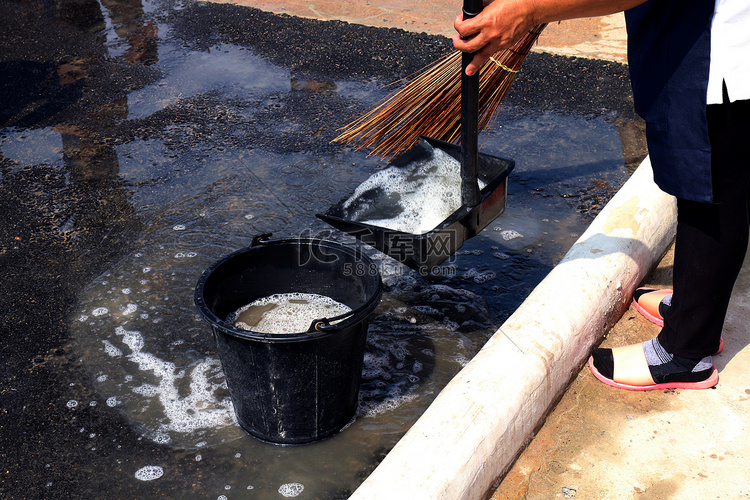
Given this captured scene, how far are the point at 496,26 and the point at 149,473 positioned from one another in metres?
2.06

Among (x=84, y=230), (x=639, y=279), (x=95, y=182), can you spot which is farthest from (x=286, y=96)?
(x=639, y=279)

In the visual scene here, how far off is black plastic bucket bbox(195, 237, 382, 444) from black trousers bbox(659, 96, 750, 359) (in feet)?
3.44

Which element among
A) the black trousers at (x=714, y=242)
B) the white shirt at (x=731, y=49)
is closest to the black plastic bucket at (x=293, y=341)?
the black trousers at (x=714, y=242)

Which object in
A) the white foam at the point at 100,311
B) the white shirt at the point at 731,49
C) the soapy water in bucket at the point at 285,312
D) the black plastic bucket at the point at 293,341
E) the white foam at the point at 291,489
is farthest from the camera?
the white foam at the point at 100,311

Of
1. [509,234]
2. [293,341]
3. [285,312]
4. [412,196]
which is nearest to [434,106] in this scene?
[412,196]

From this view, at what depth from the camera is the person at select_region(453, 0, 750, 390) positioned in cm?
176

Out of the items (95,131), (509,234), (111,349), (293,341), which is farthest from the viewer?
(95,131)

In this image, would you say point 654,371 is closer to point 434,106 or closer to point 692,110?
point 692,110

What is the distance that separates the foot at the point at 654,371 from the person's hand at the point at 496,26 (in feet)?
4.07

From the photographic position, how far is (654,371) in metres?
2.28

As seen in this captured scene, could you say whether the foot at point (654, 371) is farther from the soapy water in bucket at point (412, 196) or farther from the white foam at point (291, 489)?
the white foam at point (291, 489)

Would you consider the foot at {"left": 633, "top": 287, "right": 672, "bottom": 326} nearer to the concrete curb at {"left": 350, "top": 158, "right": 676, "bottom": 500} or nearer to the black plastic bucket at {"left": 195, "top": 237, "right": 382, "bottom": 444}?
the concrete curb at {"left": 350, "top": 158, "right": 676, "bottom": 500}

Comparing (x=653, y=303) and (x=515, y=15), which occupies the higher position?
(x=515, y=15)

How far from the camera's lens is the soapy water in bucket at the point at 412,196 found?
2746mm
